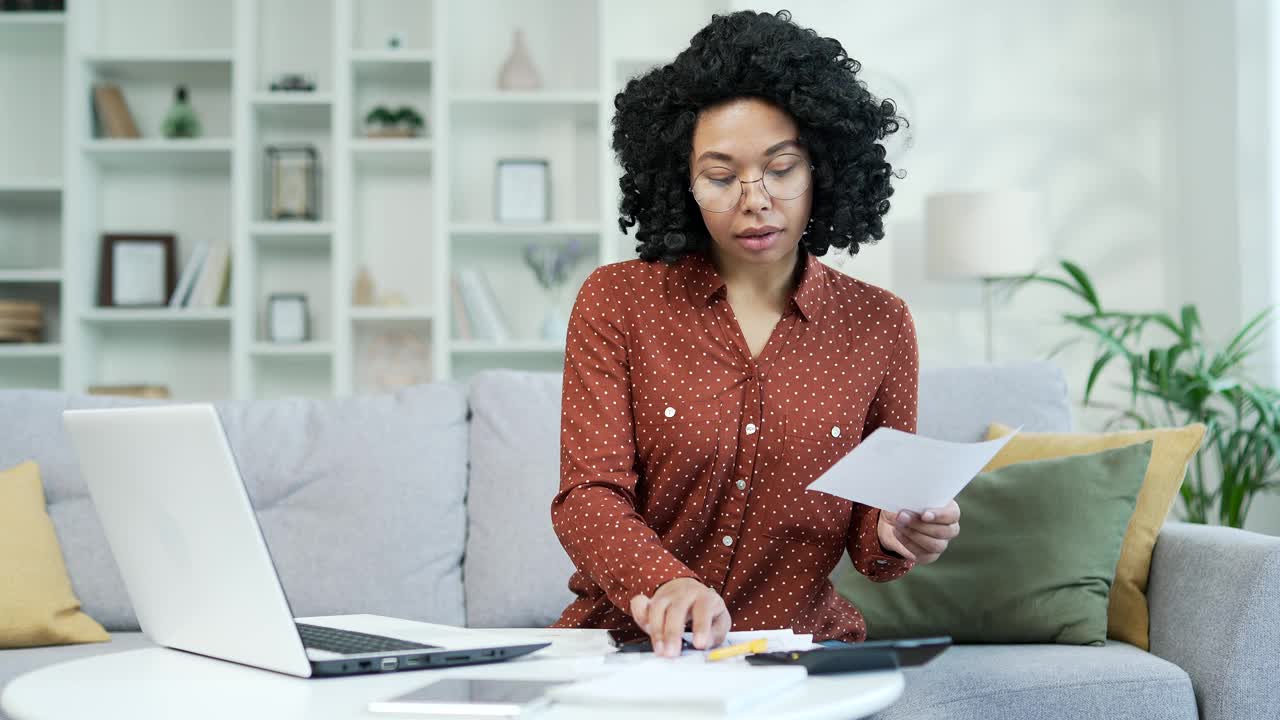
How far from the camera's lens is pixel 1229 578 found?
1691mm

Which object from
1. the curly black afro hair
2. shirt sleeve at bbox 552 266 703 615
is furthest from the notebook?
the curly black afro hair

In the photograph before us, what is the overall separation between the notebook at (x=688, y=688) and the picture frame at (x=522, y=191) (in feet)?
10.9

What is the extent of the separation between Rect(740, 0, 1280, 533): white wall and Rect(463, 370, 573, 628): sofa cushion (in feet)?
6.47

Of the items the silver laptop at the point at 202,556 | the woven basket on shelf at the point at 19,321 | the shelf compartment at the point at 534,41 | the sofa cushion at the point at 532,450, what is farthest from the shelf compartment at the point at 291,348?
the silver laptop at the point at 202,556

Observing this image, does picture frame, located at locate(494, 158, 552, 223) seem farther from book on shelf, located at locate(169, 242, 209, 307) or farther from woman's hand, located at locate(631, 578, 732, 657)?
woman's hand, located at locate(631, 578, 732, 657)

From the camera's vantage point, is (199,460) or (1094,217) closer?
(199,460)

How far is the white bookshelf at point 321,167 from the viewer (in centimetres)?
388

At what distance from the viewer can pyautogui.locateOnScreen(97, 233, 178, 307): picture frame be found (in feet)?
12.9

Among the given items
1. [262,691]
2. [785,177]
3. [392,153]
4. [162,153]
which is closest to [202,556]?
[262,691]

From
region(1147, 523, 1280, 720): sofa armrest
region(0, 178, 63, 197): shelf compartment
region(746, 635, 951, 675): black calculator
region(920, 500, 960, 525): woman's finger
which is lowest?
region(1147, 523, 1280, 720): sofa armrest

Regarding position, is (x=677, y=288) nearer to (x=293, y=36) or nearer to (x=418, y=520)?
(x=418, y=520)

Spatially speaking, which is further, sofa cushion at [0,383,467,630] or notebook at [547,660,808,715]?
sofa cushion at [0,383,467,630]

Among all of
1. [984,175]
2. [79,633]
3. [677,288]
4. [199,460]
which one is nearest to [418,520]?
[79,633]

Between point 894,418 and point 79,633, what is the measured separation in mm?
1368
